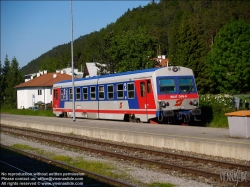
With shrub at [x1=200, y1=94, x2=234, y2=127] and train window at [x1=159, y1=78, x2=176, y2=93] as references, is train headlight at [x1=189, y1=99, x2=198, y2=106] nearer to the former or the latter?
train window at [x1=159, y1=78, x2=176, y2=93]

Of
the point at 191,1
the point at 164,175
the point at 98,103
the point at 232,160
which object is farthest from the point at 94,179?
the point at 191,1

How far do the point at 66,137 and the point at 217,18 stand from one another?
6444 cm

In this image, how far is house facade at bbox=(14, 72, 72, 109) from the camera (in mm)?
82062

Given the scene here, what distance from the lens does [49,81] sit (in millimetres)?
83438

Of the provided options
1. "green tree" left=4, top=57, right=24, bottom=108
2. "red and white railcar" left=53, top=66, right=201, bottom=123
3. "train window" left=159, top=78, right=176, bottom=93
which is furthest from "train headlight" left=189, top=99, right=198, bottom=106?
"green tree" left=4, top=57, right=24, bottom=108

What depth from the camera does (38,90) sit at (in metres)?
84.1

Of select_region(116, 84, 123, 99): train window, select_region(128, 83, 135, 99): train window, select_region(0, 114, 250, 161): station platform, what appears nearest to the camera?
select_region(0, 114, 250, 161): station platform

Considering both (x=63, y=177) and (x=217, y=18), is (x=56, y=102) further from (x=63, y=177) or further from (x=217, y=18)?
(x=217, y=18)

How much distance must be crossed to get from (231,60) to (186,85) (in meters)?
34.4

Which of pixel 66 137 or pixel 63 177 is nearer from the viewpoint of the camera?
pixel 63 177

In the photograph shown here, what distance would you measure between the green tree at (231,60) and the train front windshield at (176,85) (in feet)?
104

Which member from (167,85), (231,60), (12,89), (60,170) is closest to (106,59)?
(231,60)

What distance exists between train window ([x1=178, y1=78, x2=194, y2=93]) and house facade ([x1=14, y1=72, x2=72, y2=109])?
61.1 metres

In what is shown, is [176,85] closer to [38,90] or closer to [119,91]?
[119,91]
